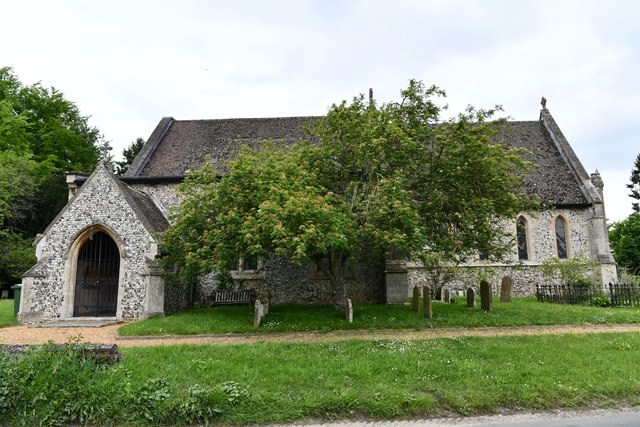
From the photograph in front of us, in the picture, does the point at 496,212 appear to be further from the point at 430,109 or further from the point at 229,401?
the point at 229,401

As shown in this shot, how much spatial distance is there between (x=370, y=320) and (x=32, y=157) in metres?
32.3

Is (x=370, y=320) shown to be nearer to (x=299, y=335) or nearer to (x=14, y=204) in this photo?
(x=299, y=335)

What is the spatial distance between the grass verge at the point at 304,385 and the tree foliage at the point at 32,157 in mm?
21879

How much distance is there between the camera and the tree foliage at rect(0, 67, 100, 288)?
2481cm

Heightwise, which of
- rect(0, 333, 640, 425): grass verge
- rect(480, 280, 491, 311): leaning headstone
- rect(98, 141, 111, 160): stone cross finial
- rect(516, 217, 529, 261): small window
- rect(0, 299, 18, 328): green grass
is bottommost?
rect(0, 333, 640, 425): grass verge

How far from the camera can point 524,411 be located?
18.9 ft

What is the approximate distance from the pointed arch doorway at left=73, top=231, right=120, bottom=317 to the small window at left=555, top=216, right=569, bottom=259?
68.6 feet

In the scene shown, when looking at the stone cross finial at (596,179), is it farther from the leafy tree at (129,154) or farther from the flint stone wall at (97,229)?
the leafy tree at (129,154)

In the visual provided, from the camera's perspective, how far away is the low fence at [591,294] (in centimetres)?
1520

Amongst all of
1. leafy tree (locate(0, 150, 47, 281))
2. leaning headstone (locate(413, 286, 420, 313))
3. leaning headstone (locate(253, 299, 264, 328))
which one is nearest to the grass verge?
leaning headstone (locate(253, 299, 264, 328))

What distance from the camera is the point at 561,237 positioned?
2144cm

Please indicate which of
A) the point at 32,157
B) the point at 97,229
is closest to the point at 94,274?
the point at 97,229

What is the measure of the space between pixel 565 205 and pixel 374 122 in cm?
1427

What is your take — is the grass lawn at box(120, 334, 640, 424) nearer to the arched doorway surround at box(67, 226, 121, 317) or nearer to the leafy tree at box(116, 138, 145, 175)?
the arched doorway surround at box(67, 226, 121, 317)
